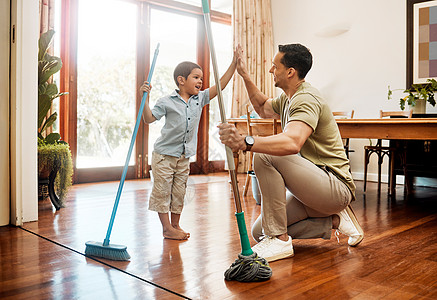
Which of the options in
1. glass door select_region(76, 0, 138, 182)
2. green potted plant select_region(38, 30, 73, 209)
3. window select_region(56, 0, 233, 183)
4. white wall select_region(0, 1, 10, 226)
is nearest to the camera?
white wall select_region(0, 1, 10, 226)

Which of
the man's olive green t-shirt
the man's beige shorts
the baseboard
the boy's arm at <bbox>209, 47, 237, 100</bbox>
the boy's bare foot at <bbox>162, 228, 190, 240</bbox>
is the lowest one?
the boy's bare foot at <bbox>162, 228, 190, 240</bbox>

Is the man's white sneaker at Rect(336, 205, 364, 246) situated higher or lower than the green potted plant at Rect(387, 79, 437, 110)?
lower

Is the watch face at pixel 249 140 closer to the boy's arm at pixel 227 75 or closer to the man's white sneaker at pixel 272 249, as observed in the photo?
the man's white sneaker at pixel 272 249

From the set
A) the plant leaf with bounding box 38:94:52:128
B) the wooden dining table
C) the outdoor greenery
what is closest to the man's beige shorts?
the plant leaf with bounding box 38:94:52:128

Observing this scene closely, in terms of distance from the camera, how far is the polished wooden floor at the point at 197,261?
5.30 feet

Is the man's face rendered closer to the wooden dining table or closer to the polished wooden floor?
the polished wooden floor

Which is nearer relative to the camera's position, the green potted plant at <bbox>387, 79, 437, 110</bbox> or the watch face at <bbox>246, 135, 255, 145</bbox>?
the watch face at <bbox>246, 135, 255, 145</bbox>

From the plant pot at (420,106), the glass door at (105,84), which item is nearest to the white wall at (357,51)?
the plant pot at (420,106)

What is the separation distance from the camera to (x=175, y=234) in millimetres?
2389

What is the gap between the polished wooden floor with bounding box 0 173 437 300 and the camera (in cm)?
162

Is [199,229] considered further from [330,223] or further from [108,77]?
[108,77]

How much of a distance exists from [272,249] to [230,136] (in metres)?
0.67

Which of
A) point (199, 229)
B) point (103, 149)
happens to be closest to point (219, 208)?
point (199, 229)

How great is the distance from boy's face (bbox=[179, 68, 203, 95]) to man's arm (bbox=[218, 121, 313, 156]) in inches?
29.4
